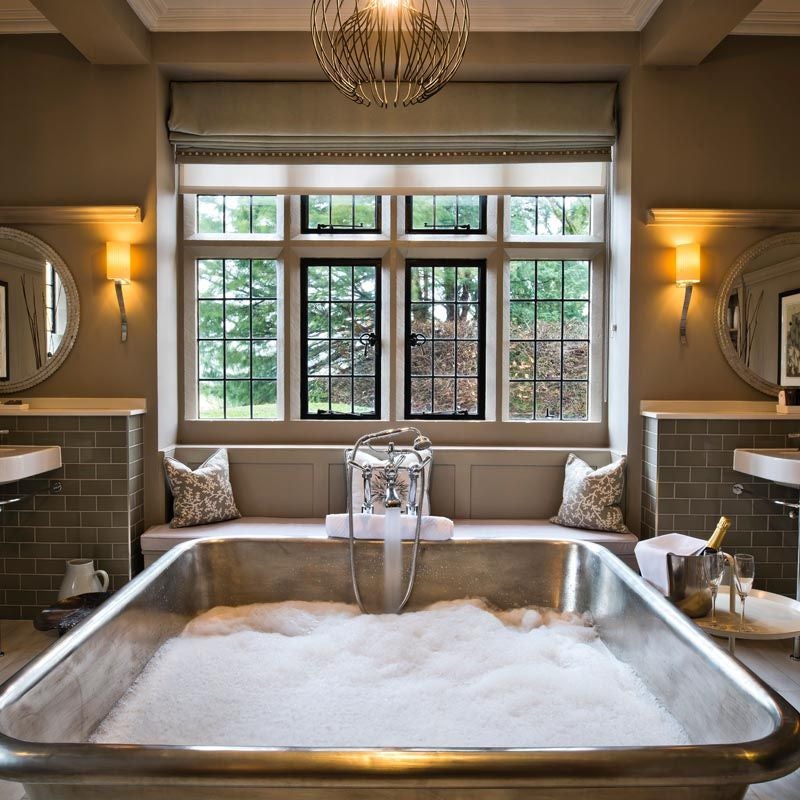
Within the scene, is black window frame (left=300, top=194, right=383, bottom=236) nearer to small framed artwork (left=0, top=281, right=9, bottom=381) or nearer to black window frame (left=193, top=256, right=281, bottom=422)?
black window frame (left=193, top=256, right=281, bottom=422)

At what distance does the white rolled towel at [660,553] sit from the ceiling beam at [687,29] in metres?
2.35

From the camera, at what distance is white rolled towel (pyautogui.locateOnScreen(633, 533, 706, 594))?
100 inches

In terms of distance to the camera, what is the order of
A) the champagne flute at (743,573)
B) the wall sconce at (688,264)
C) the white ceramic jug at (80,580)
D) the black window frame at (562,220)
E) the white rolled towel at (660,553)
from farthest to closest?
the black window frame at (562,220) → the wall sconce at (688,264) → the white ceramic jug at (80,580) → the white rolled towel at (660,553) → the champagne flute at (743,573)

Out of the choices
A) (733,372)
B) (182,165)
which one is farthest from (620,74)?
(182,165)

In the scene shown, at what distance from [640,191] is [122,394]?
10.0 feet

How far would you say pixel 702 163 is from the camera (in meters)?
3.78

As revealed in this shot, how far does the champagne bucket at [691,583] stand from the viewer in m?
2.21

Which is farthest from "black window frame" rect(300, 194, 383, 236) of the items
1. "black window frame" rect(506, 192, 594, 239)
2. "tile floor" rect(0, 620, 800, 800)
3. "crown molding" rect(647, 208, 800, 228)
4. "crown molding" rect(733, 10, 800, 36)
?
"tile floor" rect(0, 620, 800, 800)

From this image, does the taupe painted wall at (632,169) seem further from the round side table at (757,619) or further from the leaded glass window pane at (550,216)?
the round side table at (757,619)

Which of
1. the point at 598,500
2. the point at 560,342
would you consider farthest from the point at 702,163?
the point at 598,500

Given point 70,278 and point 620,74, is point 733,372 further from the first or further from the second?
point 70,278

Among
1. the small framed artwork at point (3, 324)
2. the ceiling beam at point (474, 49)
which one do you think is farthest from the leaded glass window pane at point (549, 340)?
the small framed artwork at point (3, 324)

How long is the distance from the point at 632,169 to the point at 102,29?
279 centimetres

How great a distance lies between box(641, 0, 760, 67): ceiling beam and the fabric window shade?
1.20 feet
